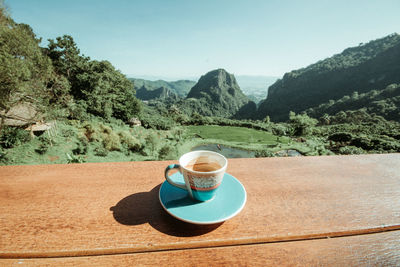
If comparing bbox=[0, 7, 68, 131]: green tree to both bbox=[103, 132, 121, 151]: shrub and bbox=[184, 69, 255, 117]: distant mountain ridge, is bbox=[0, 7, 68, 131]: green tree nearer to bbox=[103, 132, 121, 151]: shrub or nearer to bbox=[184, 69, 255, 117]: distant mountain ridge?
bbox=[103, 132, 121, 151]: shrub

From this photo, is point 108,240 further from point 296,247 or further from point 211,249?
point 296,247

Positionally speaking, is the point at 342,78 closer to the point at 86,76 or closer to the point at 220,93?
the point at 220,93

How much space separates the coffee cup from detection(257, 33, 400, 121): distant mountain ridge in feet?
196

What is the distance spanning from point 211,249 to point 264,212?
0.24 meters

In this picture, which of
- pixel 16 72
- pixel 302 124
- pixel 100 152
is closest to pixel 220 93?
pixel 302 124

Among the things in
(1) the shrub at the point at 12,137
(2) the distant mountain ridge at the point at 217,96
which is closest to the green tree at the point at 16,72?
(1) the shrub at the point at 12,137

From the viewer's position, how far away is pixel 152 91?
399ft

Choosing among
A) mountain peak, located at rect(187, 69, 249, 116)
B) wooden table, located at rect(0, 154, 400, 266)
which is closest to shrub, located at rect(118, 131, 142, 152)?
wooden table, located at rect(0, 154, 400, 266)

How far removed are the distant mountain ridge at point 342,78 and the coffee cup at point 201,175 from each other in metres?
59.7

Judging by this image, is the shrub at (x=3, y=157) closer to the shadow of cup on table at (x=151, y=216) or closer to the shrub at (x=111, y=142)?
the shrub at (x=111, y=142)

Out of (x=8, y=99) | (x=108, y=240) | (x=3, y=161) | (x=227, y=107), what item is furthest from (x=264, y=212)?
(x=227, y=107)

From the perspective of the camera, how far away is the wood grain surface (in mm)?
417

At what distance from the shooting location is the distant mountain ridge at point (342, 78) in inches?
1943

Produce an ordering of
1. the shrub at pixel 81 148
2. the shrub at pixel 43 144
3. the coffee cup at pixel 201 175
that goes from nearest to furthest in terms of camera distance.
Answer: the coffee cup at pixel 201 175 → the shrub at pixel 43 144 → the shrub at pixel 81 148
